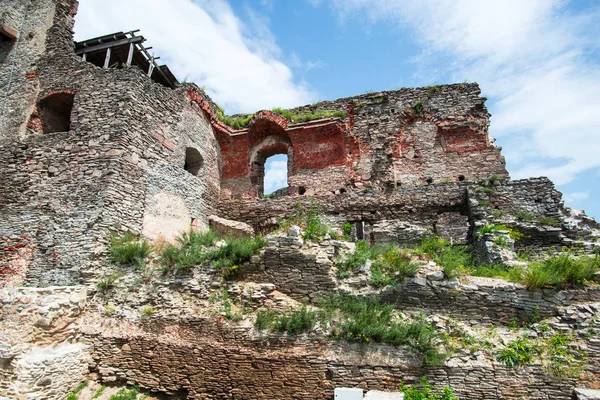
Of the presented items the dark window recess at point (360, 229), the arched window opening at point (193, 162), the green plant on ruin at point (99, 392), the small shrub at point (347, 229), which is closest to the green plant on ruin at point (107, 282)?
the green plant on ruin at point (99, 392)

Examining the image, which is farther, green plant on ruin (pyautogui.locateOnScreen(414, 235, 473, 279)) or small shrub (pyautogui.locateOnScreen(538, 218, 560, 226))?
small shrub (pyautogui.locateOnScreen(538, 218, 560, 226))

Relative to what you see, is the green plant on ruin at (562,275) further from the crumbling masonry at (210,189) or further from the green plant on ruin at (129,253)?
the green plant on ruin at (129,253)

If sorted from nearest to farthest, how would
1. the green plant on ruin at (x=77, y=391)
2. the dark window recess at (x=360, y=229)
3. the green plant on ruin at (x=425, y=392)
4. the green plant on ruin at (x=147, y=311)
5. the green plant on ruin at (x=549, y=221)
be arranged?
the green plant on ruin at (x=425, y=392), the green plant on ruin at (x=77, y=391), the green plant on ruin at (x=147, y=311), the green plant on ruin at (x=549, y=221), the dark window recess at (x=360, y=229)

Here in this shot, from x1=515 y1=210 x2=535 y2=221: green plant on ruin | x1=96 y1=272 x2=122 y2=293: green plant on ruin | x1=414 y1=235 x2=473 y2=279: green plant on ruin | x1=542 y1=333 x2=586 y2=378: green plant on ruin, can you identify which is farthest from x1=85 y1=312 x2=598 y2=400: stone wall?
x1=515 y1=210 x2=535 y2=221: green plant on ruin

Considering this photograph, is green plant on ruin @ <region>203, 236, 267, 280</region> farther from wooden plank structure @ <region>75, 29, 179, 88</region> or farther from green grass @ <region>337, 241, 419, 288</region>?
wooden plank structure @ <region>75, 29, 179, 88</region>

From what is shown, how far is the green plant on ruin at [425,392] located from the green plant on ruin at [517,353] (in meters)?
1.06

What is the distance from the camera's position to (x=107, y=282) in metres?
8.52

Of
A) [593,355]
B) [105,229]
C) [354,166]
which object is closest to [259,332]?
[105,229]

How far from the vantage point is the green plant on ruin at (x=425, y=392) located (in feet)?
19.8

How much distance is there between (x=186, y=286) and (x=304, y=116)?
924cm

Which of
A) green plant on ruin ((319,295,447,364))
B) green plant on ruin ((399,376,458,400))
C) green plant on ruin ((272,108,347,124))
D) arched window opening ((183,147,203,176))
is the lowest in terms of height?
green plant on ruin ((399,376,458,400))

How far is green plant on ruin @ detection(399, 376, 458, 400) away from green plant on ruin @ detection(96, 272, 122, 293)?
6.52 m

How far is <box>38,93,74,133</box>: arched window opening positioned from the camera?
1199cm

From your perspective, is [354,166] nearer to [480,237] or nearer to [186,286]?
[480,237]
